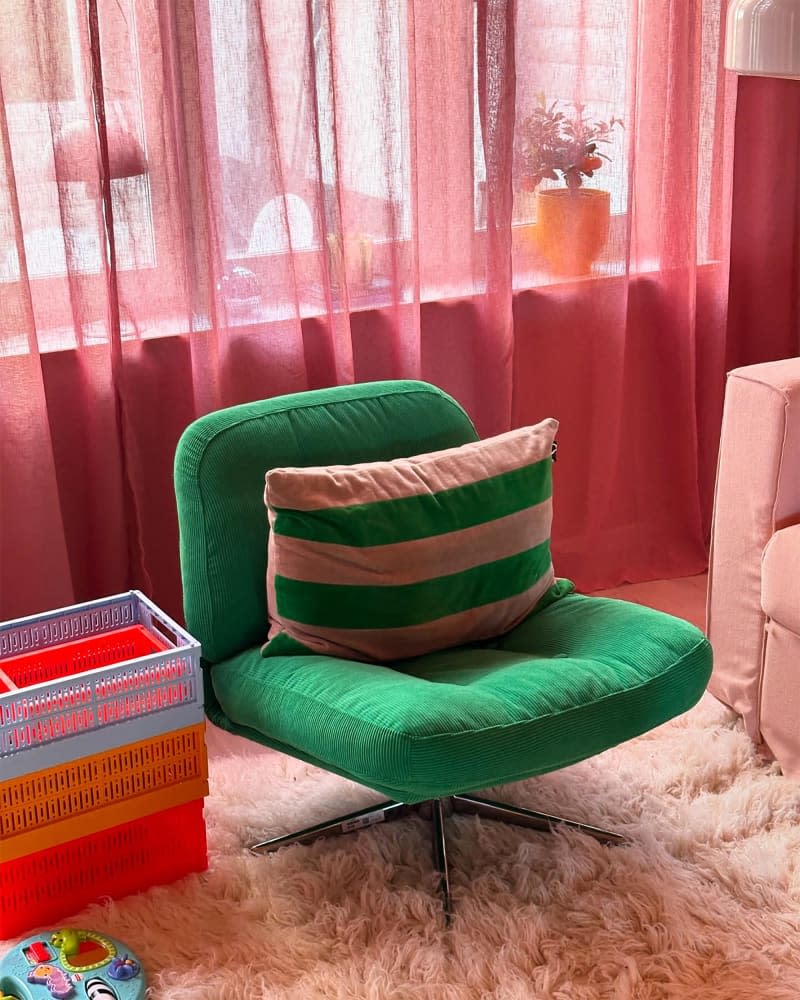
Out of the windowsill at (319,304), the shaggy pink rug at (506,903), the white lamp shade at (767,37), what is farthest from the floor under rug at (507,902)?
the white lamp shade at (767,37)

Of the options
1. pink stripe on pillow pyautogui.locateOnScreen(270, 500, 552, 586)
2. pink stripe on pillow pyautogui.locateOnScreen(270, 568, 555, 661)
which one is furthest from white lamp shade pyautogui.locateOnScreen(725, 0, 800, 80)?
pink stripe on pillow pyautogui.locateOnScreen(270, 568, 555, 661)

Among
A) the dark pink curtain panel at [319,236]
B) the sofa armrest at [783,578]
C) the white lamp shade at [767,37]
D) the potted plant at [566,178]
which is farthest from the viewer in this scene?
the potted plant at [566,178]

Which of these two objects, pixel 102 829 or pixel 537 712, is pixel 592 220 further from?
pixel 102 829

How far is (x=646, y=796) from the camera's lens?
2.31 metres

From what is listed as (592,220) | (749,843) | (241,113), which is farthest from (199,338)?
(749,843)

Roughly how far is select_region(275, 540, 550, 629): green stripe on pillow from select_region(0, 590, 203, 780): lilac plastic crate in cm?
18

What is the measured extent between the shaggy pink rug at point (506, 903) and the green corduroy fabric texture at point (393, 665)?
0.89ft

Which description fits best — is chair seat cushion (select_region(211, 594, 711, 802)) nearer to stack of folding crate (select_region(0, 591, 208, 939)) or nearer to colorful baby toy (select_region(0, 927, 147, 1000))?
stack of folding crate (select_region(0, 591, 208, 939))

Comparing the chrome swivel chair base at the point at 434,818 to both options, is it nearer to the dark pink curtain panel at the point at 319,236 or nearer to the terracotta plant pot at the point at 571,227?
the dark pink curtain panel at the point at 319,236

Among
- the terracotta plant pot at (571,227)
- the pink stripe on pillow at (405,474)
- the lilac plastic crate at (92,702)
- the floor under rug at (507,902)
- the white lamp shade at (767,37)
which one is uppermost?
the white lamp shade at (767,37)

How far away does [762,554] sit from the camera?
2.38 metres

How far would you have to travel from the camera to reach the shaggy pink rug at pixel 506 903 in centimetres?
188

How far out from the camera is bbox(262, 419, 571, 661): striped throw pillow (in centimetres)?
206

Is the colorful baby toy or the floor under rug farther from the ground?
the colorful baby toy
